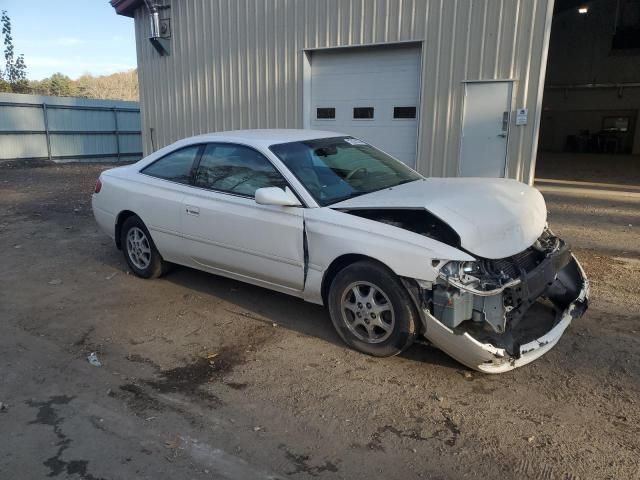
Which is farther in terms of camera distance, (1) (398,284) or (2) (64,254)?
(2) (64,254)

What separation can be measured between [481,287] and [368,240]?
0.84 meters

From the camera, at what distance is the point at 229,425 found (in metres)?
3.12

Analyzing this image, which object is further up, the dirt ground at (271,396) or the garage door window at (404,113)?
the garage door window at (404,113)

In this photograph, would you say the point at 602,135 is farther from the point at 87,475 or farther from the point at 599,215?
the point at 87,475

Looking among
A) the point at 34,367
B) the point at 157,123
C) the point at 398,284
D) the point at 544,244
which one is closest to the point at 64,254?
the point at 34,367

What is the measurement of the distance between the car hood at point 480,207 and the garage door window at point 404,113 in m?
6.13

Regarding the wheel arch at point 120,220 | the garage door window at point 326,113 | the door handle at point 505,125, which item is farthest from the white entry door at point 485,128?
the wheel arch at point 120,220

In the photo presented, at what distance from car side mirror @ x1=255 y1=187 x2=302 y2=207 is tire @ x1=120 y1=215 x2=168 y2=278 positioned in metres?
1.95

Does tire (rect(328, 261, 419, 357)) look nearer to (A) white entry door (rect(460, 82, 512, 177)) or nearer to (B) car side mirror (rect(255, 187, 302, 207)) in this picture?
(B) car side mirror (rect(255, 187, 302, 207))

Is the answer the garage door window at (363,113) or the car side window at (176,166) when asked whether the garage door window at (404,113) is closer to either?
the garage door window at (363,113)

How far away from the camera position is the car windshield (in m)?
4.33

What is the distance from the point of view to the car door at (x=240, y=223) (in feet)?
13.9

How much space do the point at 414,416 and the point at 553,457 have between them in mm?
781

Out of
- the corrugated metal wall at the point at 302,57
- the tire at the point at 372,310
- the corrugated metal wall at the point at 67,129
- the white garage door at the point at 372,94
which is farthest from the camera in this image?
the corrugated metal wall at the point at 67,129
